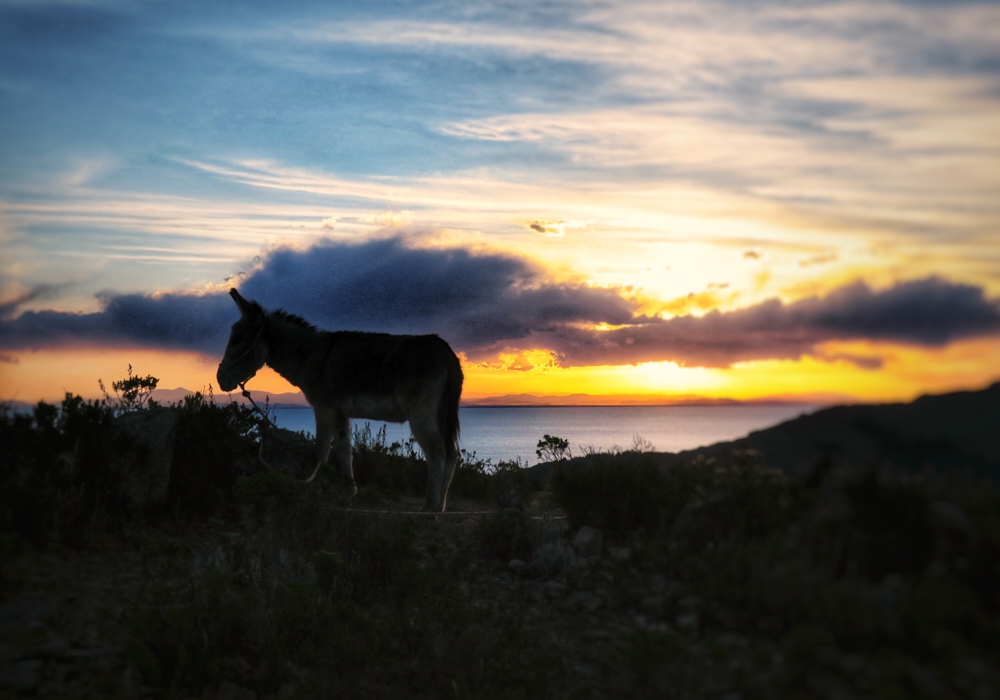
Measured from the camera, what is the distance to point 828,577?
12.7 feet

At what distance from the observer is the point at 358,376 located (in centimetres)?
1020

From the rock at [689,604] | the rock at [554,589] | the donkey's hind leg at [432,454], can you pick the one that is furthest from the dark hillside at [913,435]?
the donkey's hind leg at [432,454]

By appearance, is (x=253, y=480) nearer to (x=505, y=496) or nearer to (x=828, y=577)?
(x=505, y=496)

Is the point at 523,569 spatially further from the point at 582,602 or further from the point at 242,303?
the point at 242,303

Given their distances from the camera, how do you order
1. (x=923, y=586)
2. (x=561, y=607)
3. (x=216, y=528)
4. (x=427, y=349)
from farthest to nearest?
1. (x=427, y=349)
2. (x=216, y=528)
3. (x=561, y=607)
4. (x=923, y=586)

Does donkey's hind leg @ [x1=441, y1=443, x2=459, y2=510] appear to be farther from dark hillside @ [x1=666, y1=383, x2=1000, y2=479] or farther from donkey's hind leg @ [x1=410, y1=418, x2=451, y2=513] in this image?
dark hillside @ [x1=666, y1=383, x2=1000, y2=479]

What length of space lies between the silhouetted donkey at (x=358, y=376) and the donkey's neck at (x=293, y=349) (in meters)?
0.02

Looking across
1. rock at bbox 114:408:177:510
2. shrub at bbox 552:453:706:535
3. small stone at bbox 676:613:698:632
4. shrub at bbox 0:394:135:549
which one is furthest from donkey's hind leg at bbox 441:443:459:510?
small stone at bbox 676:613:698:632

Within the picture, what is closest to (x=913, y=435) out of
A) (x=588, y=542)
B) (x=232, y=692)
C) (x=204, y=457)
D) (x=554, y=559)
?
(x=588, y=542)

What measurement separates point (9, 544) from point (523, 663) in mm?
4239

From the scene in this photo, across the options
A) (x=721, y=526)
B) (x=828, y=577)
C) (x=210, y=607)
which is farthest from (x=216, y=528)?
(x=828, y=577)

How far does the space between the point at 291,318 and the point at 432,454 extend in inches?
139

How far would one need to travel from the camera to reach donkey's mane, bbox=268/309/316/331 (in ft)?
36.9

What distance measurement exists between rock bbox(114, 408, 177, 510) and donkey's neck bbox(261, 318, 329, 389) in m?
2.22
